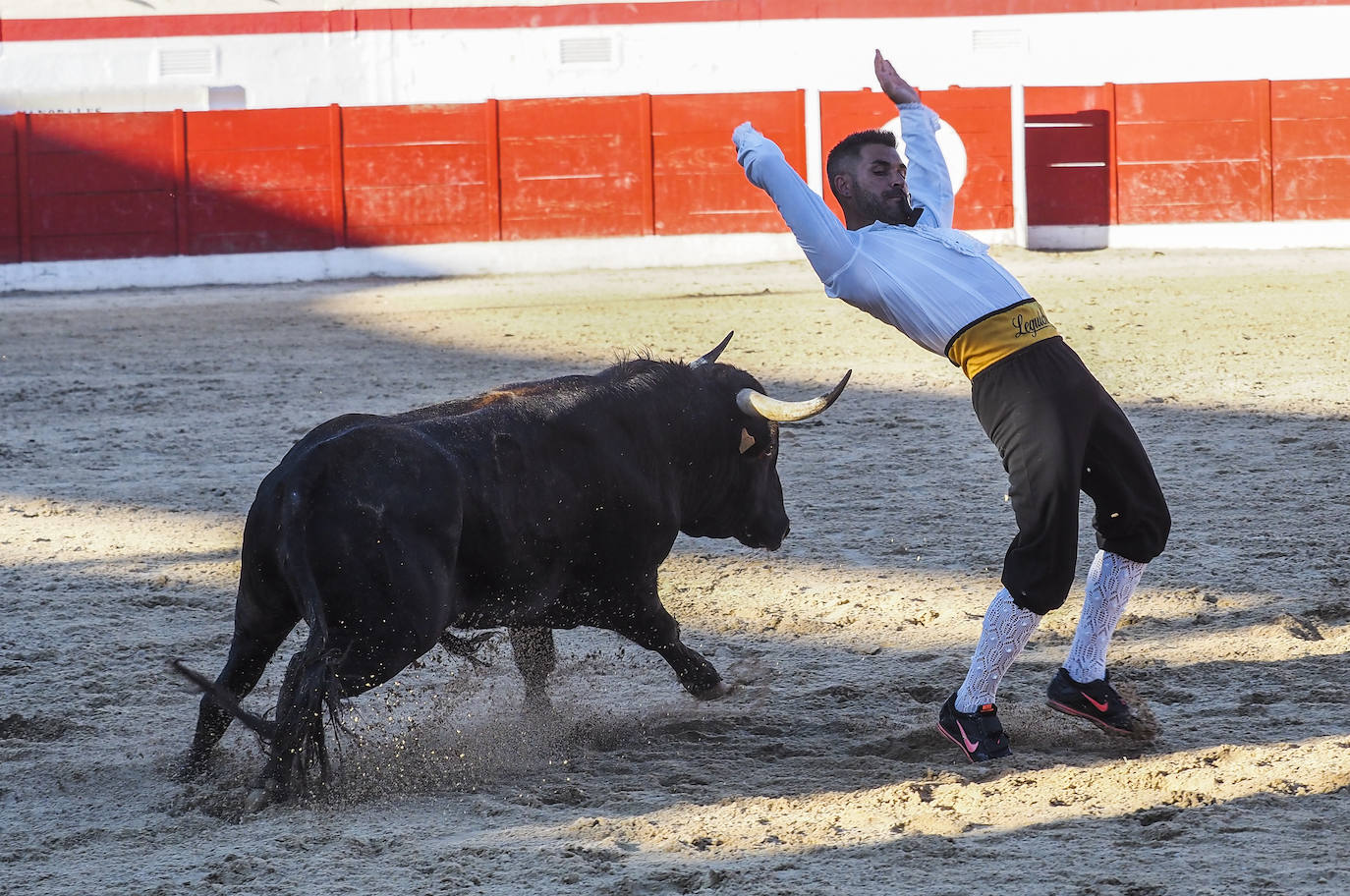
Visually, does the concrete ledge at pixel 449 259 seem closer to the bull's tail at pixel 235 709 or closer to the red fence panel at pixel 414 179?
the red fence panel at pixel 414 179

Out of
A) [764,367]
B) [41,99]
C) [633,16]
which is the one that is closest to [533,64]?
[633,16]

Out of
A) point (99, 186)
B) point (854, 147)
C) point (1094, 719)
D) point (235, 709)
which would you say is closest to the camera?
point (235, 709)

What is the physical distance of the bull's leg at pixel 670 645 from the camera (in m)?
3.22

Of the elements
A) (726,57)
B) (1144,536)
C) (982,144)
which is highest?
(726,57)

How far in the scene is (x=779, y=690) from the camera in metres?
3.35

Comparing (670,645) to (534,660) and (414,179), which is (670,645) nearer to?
(534,660)

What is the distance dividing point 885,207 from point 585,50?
1148 cm

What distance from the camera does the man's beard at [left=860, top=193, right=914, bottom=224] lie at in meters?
2.79

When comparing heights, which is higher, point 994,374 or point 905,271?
point 905,271

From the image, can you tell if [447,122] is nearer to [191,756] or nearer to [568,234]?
[568,234]

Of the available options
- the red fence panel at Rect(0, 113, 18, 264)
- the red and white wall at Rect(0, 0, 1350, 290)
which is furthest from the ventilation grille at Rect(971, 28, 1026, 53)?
the red fence panel at Rect(0, 113, 18, 264)

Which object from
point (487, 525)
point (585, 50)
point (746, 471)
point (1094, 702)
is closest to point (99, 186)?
point (585, 50)

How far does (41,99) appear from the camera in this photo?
→ 13484 millimetres

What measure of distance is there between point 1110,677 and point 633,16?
447 inches
